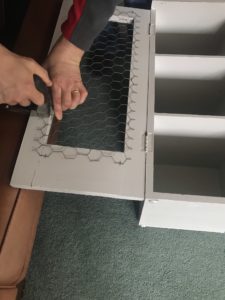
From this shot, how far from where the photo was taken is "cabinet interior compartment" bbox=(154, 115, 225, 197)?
0.93 m

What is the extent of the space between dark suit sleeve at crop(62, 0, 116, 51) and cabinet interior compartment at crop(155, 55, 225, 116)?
293 millimetres

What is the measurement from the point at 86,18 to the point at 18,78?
6.7 inches

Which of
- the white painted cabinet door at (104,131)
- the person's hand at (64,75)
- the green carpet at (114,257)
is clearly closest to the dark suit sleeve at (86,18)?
the person's hand at (64,75)

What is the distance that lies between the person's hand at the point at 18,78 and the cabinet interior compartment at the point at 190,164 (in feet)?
1.31

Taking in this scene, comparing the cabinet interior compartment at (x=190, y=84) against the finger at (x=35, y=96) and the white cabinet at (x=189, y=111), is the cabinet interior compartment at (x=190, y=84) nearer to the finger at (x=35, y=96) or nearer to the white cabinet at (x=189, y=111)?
the white cabinet at (x=189, y=111)

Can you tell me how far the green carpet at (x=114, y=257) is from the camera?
35.2 inches

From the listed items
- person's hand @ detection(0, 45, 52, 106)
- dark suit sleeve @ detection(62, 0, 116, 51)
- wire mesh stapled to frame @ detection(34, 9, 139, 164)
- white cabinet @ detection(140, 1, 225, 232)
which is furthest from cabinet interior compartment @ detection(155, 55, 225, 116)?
person's hand @ detection(0, 45, 52, 106)

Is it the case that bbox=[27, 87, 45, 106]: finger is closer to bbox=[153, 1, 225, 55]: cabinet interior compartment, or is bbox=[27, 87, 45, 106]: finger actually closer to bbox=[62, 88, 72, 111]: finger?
bbox=[62, 88, 72, 111]: finger

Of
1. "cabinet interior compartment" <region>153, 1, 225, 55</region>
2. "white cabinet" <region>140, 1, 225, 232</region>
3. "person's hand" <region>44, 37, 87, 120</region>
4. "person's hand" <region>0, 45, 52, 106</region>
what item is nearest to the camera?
"person's hand" <region>0, 45, 52, 106</region>

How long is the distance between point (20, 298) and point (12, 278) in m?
0.25

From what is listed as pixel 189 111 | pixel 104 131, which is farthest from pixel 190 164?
pixel 104 131

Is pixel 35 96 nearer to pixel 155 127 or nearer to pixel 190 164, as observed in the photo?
pixel 155 127

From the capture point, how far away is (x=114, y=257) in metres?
0.94

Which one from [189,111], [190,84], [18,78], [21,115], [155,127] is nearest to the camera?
[18,78]
